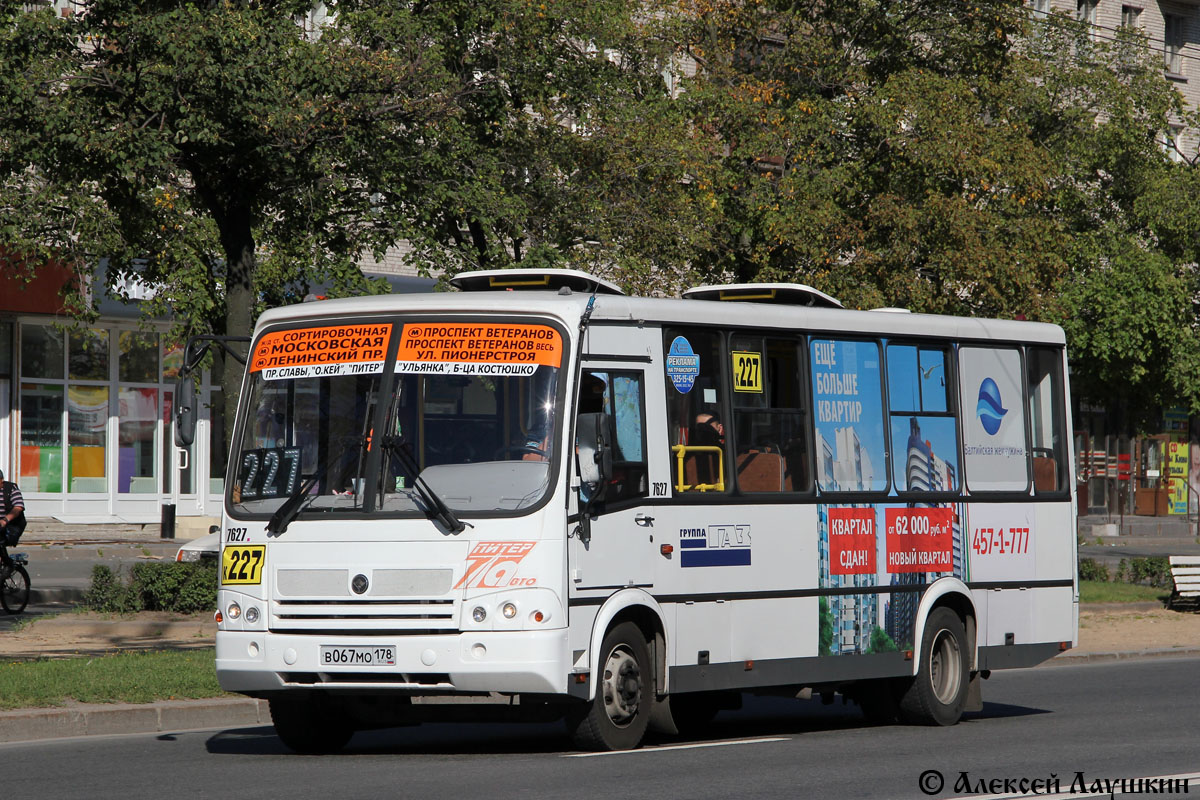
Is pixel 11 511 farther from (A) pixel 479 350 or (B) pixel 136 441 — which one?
(B) pixel 136 441

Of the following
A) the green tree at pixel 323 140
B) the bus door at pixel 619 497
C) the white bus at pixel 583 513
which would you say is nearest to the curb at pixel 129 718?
the white bus at pixel 583 513

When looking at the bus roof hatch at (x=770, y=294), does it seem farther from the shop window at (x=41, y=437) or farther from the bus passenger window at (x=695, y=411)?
the shop window at (x=41, y=437)

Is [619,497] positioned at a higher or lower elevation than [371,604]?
higher

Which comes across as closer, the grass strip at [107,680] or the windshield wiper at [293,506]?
the windshield wiper at [293,506]

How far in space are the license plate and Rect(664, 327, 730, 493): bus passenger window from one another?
2.19m

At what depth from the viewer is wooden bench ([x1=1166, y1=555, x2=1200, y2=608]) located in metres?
25.4

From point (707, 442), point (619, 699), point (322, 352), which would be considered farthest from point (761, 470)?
point (322, 352)

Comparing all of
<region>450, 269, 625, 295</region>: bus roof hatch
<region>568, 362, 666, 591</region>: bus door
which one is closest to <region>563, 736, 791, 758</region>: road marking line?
<region>568, 362, 666, 591</region>: bus door

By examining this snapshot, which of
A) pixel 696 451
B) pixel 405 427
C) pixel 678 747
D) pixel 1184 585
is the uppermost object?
pixel 405 427

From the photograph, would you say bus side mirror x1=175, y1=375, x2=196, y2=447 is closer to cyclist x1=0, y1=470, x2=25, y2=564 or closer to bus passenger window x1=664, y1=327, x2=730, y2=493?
bus passenger window x1=664, y1=327, x2=730, y2=493

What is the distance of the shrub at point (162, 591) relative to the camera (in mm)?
18891

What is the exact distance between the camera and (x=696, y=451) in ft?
36.9

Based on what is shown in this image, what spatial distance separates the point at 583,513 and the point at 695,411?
144cm

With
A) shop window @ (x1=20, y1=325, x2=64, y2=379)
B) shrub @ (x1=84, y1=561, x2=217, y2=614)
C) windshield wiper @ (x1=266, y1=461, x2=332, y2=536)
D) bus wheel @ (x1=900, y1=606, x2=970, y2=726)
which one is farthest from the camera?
shop window @ (x1=20, y1=325, x2=64, y2=379)
